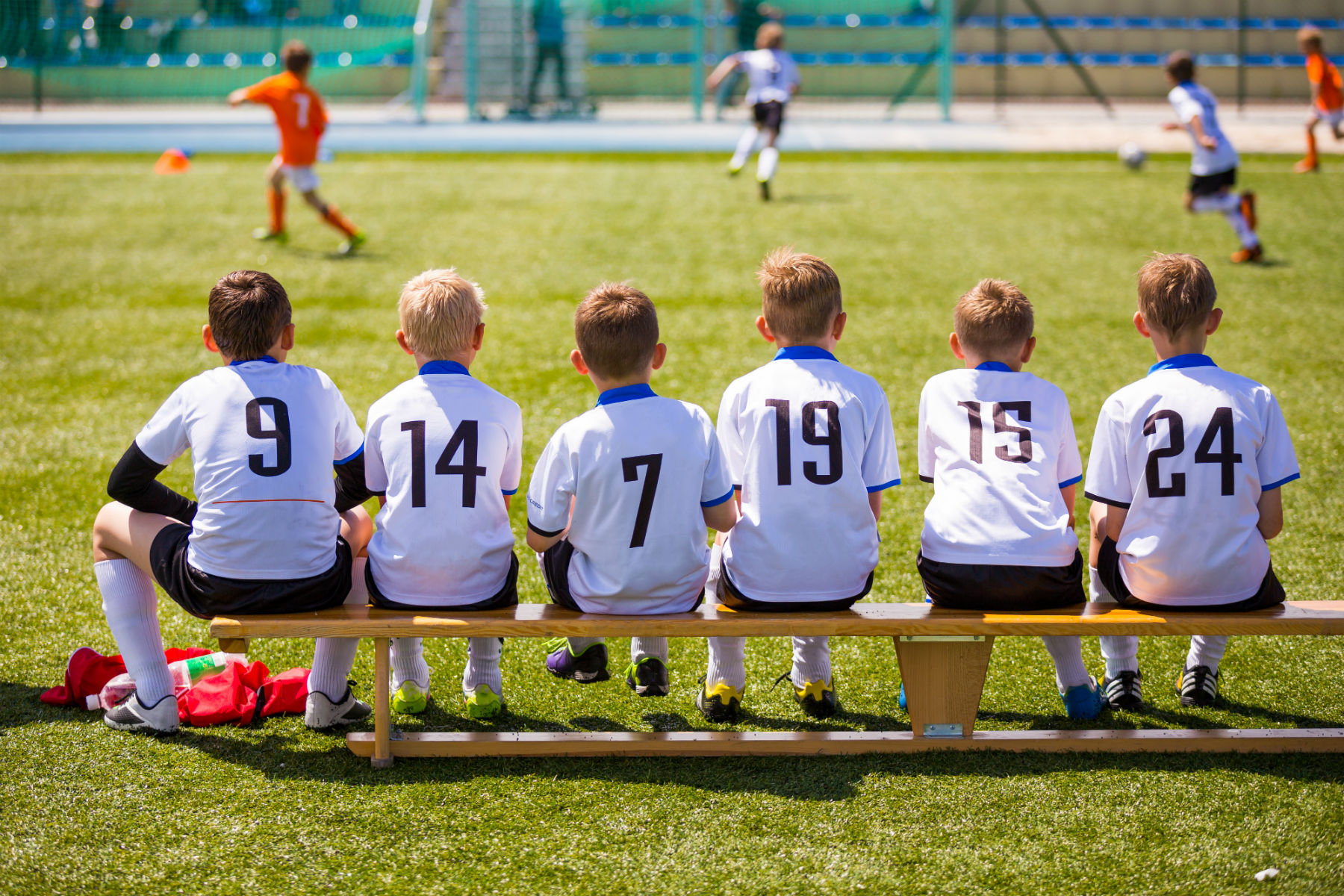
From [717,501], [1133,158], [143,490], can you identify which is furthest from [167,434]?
[1133,158]

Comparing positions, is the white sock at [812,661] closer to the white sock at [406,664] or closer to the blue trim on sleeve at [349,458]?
the white sock at [406,664]

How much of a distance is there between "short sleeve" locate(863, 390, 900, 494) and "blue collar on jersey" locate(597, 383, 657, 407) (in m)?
0.60

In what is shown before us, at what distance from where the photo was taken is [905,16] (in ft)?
71.6

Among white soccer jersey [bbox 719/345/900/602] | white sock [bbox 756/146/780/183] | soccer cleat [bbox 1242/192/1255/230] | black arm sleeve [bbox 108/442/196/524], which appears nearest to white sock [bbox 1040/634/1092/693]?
white soccer jersey [bbox 719/345/900/602]

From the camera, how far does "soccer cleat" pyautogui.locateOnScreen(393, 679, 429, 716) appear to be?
3.37 meters

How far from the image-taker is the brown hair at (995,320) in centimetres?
323

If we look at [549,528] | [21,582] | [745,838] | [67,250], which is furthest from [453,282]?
[67,250]

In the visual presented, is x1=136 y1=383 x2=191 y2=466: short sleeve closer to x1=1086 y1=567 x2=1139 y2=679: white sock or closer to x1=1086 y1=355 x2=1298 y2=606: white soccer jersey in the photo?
x1=1086 y1=355 x2=1298 y2=606: white soccer jersey

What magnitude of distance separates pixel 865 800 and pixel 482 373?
427cm

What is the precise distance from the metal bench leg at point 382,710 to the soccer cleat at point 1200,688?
227 centimetres

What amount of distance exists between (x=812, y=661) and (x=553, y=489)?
0.96m

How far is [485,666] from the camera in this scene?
11.1 ft

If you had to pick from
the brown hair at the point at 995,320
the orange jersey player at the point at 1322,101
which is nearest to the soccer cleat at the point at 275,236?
the brown hair at the point at 995,320

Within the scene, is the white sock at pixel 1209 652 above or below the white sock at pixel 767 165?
below
